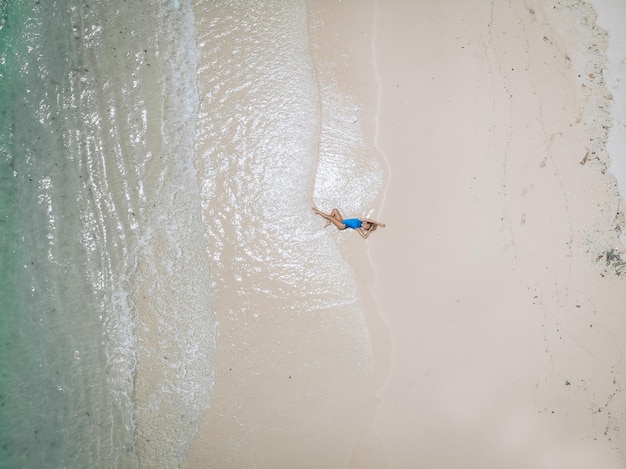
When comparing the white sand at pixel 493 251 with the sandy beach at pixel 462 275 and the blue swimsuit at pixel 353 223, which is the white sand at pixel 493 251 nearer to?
the sandy beach at pixel 462 275

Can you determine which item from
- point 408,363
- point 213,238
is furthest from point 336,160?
point 408,363

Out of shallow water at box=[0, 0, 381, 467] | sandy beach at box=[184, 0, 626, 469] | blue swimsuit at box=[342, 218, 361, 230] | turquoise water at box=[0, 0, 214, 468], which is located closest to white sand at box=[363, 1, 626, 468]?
sandy beach at box=[184, 0, 626, 469]

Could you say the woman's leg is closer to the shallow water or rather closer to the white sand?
the shallow water

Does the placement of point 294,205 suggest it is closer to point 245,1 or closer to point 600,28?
point 245,1

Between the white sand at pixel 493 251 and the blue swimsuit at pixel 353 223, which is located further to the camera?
the white sand at pixel 493 251

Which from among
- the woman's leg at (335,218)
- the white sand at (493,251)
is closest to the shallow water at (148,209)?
the woman's leg at (335,218)

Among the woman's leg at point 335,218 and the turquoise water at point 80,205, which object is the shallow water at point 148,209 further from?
the woman's leg at point 335,218
